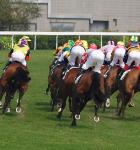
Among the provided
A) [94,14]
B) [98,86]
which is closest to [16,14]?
[94,14]

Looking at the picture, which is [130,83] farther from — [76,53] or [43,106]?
[43,106]

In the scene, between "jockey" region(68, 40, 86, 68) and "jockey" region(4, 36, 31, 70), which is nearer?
"jockey" region(68, 40, 86, 68)

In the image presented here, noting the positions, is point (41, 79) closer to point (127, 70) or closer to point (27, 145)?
point (127, 70)

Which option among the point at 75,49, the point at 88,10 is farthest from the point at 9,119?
the point at 88,10

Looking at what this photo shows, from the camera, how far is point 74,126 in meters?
16.4

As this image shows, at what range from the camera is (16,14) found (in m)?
74.1

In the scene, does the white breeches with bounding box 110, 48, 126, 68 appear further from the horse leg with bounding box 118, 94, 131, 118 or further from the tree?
the tree

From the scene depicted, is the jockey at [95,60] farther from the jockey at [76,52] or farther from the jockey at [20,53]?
the jockey at [20,53]

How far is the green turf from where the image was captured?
13.6 m

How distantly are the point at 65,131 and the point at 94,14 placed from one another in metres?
66.8

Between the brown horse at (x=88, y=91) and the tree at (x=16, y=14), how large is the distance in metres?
55.7

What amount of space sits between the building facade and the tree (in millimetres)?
5131

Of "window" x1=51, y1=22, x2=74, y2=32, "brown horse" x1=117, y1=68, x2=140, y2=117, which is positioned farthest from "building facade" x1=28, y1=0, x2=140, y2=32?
"brown horse" x1=117, y1=68, x2=140, y2=117

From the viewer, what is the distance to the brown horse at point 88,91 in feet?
52.7
